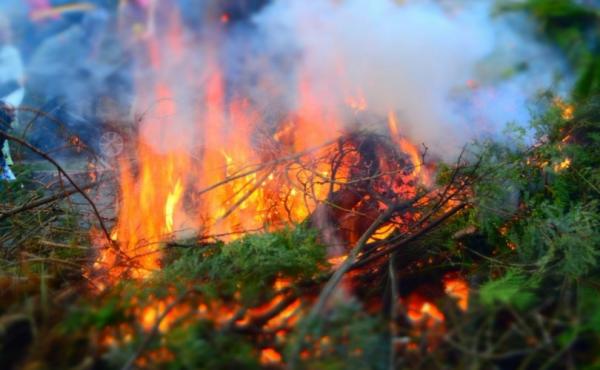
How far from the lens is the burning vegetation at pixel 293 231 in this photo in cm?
155

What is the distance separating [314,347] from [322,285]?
2.56 ft

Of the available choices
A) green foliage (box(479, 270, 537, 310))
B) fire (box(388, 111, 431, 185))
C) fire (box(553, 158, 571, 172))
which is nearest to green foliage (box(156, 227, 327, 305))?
green foliage (box(479, 270, 537, 310))

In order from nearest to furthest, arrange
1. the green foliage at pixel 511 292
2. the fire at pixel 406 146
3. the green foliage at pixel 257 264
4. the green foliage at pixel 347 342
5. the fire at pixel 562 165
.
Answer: the green foliage at pixel 347 342, the green foliage at pixel 511 292, the green foliage at pixel 257 264, the fire at pixel 562 165, the fire at pixel 406 146

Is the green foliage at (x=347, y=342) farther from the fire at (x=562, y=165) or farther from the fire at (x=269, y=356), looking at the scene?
the fire at (x=562, y=165)

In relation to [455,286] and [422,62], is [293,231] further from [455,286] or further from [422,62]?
[422,62]

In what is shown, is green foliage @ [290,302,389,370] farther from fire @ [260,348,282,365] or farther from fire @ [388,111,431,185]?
fire @ [388,111,431,185]

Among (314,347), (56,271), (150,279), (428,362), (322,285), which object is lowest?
(428,362)

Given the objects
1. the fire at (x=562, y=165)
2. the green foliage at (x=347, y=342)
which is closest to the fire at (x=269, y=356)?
the green foliage at (x=347, y=342)

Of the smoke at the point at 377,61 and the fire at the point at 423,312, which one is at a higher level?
the smoke at the point at 377,61

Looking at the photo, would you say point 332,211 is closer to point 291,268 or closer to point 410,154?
point 410,154

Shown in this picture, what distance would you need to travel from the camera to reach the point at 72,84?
703cm

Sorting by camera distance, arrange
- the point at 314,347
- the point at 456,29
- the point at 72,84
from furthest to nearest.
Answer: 1. the point at 72,84
2. the point at 456,29
3. the point at 314,347

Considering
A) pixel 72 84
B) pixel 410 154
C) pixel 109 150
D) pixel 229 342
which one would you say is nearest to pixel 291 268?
pixel 229 342

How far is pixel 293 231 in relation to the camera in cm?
266
